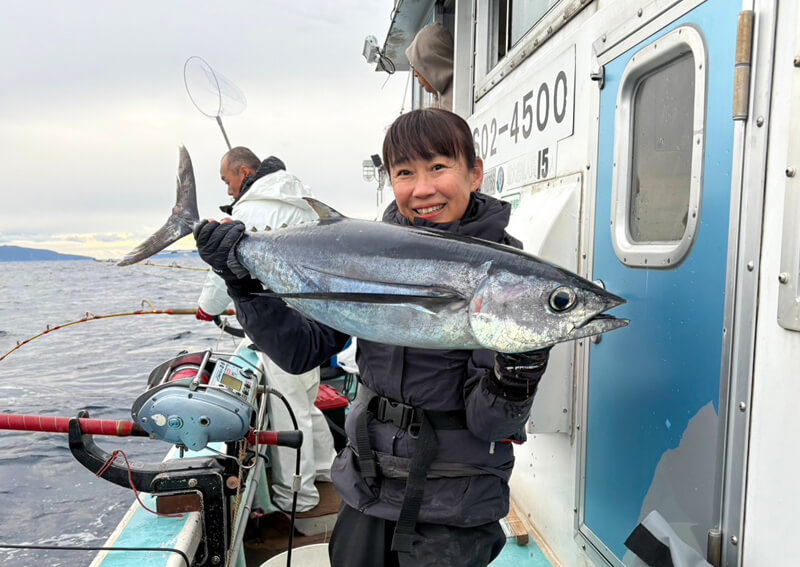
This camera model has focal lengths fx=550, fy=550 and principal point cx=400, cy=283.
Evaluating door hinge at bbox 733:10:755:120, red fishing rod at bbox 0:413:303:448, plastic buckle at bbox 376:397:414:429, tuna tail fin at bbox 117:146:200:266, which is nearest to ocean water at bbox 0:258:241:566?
red fishing rod at bbox 0:413:303:448

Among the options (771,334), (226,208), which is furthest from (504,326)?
(226,208)

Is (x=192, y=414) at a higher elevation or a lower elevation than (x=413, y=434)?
lower

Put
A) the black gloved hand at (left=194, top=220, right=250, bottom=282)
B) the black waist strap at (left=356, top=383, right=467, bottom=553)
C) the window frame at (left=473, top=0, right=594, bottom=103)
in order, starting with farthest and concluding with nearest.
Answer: the window frame at (left=473, top=0, right=594, bottom=103) → the black gloved hand at (left=194, top=220, right=250, bottom=282) → the black waist strap at (left=356, top=383, right=467, bottom=553)

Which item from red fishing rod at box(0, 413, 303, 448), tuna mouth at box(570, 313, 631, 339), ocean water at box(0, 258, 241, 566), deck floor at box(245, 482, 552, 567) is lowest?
ocean water at box(0, 258, 241, 566)

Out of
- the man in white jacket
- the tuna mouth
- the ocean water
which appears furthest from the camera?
the ocean water

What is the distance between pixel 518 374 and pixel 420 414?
39cm

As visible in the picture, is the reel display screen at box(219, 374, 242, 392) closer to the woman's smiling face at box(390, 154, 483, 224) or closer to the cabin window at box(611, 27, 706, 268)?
the woman's smiling face at box(390, 154, 483, 224)

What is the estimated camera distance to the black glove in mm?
1416

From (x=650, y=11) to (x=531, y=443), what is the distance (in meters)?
2.13

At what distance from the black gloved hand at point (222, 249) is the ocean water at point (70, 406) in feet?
15.7

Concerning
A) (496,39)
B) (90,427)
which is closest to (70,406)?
(90,427)

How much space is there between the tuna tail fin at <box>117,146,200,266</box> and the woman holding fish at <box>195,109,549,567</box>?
0.87 metres

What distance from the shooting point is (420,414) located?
5.60ft

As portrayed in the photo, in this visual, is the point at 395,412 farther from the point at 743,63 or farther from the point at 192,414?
the point at 743,63
